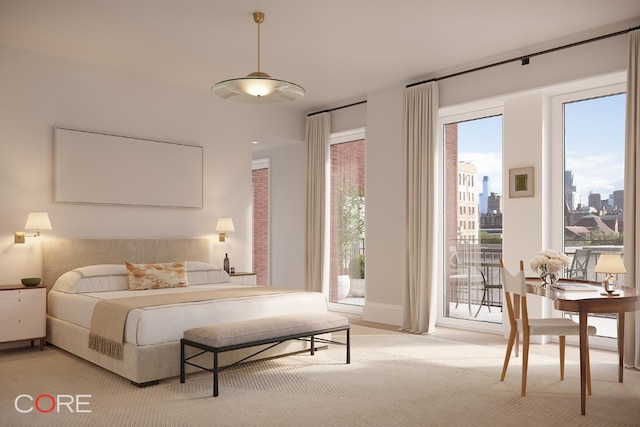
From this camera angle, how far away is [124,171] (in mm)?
6016

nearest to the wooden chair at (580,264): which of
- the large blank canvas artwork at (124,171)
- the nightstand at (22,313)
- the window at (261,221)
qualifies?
the large blank canvas artwork at (124,171)

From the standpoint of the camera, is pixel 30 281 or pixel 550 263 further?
pixel 30 281

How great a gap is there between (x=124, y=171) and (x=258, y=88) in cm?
250

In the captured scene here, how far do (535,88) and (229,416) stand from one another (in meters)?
4.27

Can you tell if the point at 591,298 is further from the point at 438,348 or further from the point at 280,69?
the point at 280,69

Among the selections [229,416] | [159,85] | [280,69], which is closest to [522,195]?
[280,69]

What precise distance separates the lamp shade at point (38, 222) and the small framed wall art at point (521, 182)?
4.77m

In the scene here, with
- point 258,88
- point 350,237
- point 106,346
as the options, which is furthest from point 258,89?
point 350,237

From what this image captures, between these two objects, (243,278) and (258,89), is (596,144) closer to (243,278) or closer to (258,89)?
(258,89)

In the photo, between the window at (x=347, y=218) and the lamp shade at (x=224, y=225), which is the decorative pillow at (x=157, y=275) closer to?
the lamp shade at (x=224, y=225)

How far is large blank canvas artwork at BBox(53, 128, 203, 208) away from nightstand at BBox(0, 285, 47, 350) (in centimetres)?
102

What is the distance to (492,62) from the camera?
5.71 metres

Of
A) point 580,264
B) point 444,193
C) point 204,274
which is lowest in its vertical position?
point 204,274

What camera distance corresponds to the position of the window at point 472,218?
20.2 feet
